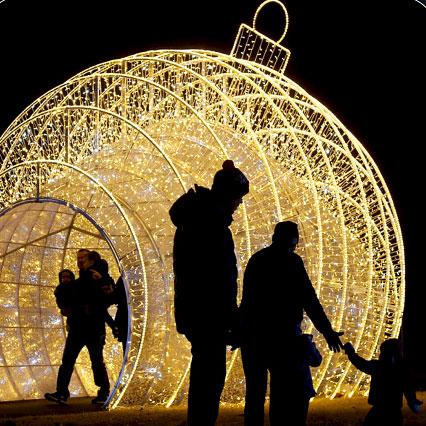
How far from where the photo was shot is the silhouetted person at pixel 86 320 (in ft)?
31.5

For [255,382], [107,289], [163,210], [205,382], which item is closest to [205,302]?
[205,382]

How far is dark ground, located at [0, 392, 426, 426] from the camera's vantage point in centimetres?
773

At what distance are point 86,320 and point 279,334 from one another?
4.17 m

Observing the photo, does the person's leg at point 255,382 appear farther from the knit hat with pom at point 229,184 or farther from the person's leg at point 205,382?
the knit hat with pom at point 229,184

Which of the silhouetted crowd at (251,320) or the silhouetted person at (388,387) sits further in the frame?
the silhouetted person at (388,387)

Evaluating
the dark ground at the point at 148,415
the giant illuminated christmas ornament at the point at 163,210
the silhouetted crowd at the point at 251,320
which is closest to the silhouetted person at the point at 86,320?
the dark ground at the point at 148,415

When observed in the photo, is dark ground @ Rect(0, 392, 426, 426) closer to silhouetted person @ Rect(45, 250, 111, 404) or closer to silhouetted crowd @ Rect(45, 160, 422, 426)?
silhouetted person @ Rect(45, 250, 111, 404)

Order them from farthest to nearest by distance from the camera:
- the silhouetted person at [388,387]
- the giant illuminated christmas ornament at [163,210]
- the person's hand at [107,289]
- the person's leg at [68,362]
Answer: the person's hand at [107,289], the person's leg at [68,362], the giant illuminated christmas ornament at [163,210], the silhouetted person at [388,387]

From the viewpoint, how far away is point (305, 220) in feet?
32.1

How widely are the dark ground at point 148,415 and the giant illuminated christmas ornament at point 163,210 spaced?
0.28 meters

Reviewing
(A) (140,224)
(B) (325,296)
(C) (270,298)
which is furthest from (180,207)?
(B) (325,296)

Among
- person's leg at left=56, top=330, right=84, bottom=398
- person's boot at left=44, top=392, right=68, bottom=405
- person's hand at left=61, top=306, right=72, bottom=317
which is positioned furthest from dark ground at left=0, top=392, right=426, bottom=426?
person's hand at left=61, top=306, right=72, bottom=317

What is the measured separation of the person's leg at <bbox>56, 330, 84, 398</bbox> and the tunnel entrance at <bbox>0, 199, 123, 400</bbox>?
1.85 meters

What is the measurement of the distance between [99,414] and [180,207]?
3896 mm
